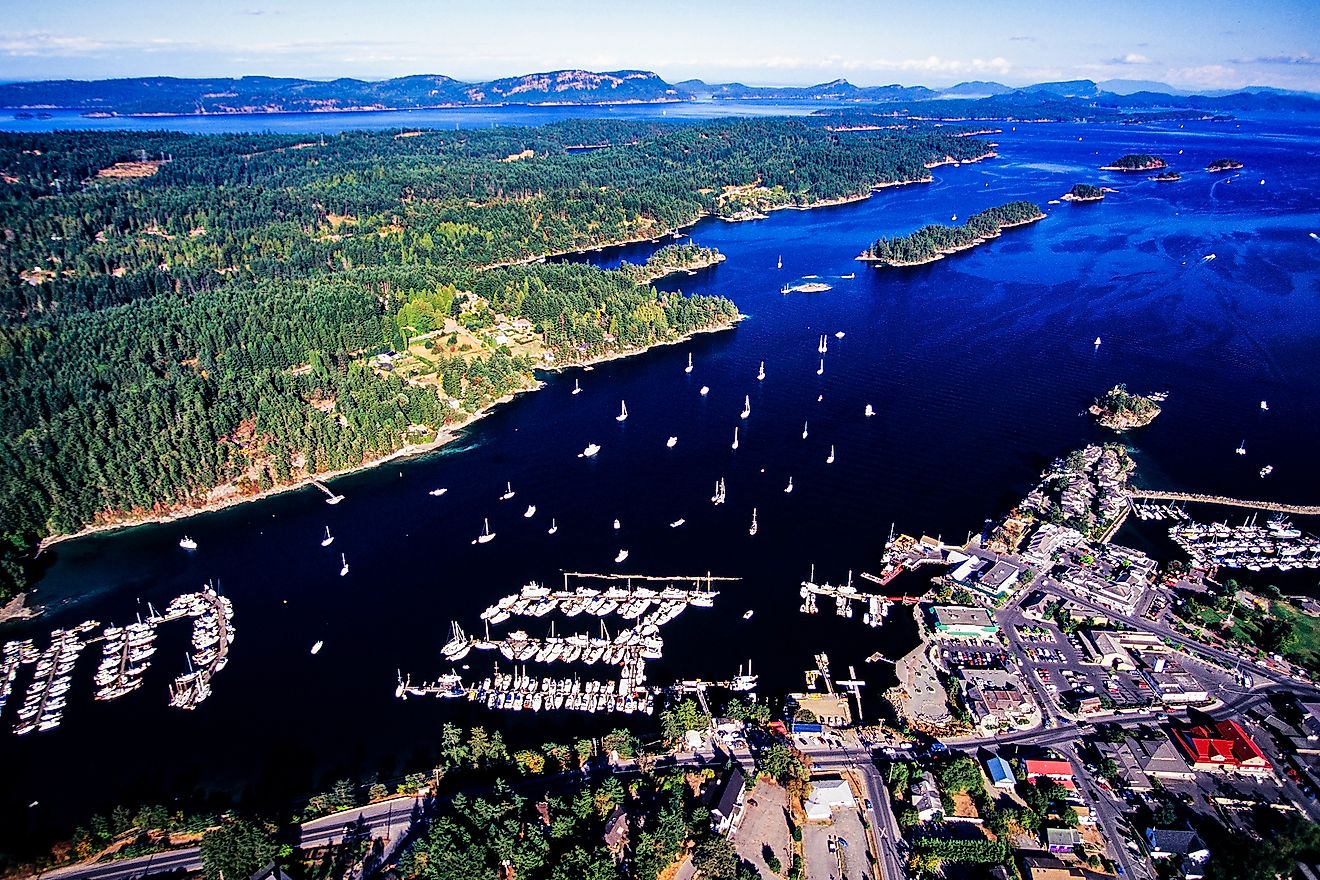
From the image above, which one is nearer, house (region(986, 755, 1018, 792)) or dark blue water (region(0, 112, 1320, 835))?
house (region(986, 755, 1018, 792))

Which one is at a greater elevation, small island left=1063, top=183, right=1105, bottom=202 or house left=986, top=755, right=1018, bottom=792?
small island left=1063, top=183, right=1105, bottom=202

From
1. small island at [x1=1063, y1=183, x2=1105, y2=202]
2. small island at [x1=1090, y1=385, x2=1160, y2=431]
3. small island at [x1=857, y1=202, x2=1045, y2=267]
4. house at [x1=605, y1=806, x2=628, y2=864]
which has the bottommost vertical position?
house at [x1=605, y1=806, x2=628, y2=864]

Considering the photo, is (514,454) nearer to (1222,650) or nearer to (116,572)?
(116,572)

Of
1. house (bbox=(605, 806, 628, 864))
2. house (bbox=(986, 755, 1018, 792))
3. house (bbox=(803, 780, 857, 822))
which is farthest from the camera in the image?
house (bbox=(986, 755, 1018, 792))

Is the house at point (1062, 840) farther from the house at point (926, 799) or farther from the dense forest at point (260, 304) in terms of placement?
the dense forest at point (260, 304)

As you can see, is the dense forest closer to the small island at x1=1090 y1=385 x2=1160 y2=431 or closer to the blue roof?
the small island at x1=1090 y1=385 x2=1160 y2=431

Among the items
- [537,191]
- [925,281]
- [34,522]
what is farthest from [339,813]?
[537,191]

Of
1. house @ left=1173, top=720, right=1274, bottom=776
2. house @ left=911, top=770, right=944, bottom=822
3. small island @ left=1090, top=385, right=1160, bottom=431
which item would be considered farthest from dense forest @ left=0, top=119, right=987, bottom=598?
house @ left=1173, top=720, right=1274, bottom=776

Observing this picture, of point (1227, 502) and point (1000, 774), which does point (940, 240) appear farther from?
point (1000, 774)

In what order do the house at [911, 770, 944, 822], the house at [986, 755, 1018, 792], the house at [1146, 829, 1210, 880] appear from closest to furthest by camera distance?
the house at [1146, 829, 1210, 880]
the house at [911, 770, 944, 822]
the house at [986, 755, 1018, 792]
